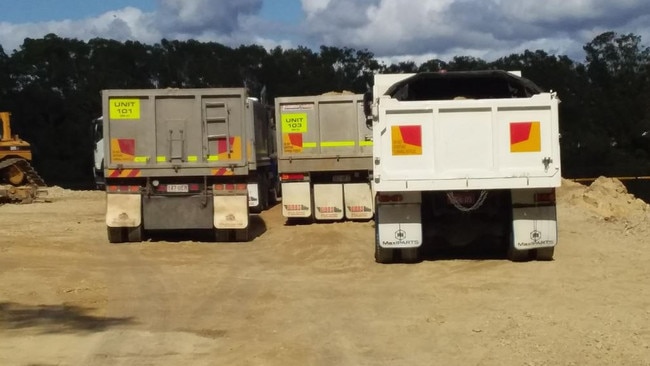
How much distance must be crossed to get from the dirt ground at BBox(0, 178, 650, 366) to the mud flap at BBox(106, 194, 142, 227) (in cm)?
54

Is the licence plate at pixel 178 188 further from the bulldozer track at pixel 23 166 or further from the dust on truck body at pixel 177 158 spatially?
the bulldozer track at pixel 23 166

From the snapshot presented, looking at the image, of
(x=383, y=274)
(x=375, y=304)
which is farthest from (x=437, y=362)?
(x=383, y=274)

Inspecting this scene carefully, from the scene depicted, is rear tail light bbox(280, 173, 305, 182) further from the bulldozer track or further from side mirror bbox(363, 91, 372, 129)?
the bulldozer track

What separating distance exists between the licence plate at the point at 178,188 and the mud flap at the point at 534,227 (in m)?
6.56

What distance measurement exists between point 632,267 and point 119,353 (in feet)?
25.1

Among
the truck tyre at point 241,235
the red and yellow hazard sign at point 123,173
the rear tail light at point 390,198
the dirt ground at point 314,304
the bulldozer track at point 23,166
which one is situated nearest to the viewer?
the dirt ground at point 314,304

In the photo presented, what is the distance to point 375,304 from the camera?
1026 centimetres

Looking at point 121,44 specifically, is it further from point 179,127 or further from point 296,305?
point 296,305

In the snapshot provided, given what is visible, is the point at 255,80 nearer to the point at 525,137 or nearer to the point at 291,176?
the point at 291,176

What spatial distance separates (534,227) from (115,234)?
321 inches

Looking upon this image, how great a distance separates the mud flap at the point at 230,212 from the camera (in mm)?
16828

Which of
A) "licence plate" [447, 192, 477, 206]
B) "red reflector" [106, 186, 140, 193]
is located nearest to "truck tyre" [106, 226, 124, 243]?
"red reflector" [106, 186, 140, 193]

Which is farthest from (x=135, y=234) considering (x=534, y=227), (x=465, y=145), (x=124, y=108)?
(x=534, y=227)

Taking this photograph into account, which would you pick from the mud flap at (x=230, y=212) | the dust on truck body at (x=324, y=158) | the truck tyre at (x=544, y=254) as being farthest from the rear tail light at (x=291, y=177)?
the truck tyre at (x=544, y=254)
